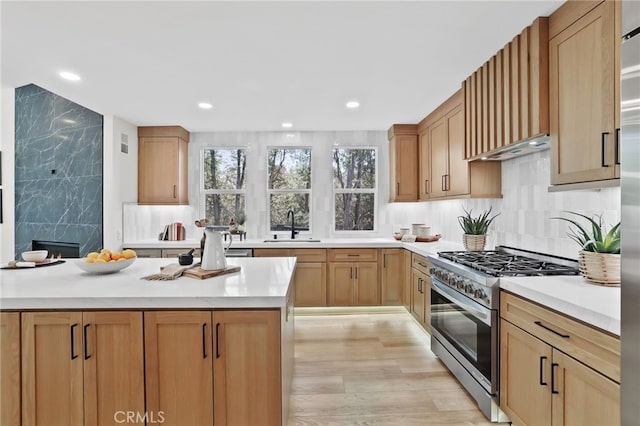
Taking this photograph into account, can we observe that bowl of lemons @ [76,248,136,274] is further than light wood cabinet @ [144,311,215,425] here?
Yes

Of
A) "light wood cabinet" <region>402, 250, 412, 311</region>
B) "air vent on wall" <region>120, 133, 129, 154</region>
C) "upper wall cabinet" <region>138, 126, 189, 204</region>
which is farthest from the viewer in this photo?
"upper wall cabinet" <region>138, 126, 189, 204</region>

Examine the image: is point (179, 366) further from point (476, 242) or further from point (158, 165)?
point (158, 165)

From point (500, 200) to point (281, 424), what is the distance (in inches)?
104

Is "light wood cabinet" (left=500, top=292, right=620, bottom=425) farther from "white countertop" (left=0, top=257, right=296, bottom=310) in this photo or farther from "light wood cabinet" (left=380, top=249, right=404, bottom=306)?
"light wood cabinet" (left=380, top=249, right=404, bottom=306)

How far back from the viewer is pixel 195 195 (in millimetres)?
4875

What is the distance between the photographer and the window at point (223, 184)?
4.90 m

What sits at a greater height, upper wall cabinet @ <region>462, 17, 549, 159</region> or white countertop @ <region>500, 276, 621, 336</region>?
upper wall cabinet @ <region>462, 17, 549, 159</region>

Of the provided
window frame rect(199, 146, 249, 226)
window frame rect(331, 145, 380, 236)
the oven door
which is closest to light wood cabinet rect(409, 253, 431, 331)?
the oven door

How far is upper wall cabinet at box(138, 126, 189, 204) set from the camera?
4.51m

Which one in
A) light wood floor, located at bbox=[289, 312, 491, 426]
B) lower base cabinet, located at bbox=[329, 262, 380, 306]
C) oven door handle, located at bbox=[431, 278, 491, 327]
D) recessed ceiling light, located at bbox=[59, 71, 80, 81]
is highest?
recessed ceiling light, located at bbox=[59, 71, 80, 81]

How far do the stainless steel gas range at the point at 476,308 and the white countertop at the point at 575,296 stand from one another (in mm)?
134

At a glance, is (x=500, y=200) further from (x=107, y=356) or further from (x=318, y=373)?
(x=107, y=356)

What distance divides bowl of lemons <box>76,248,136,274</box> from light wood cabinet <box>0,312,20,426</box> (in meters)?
0.45

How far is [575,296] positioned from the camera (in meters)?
1.50
